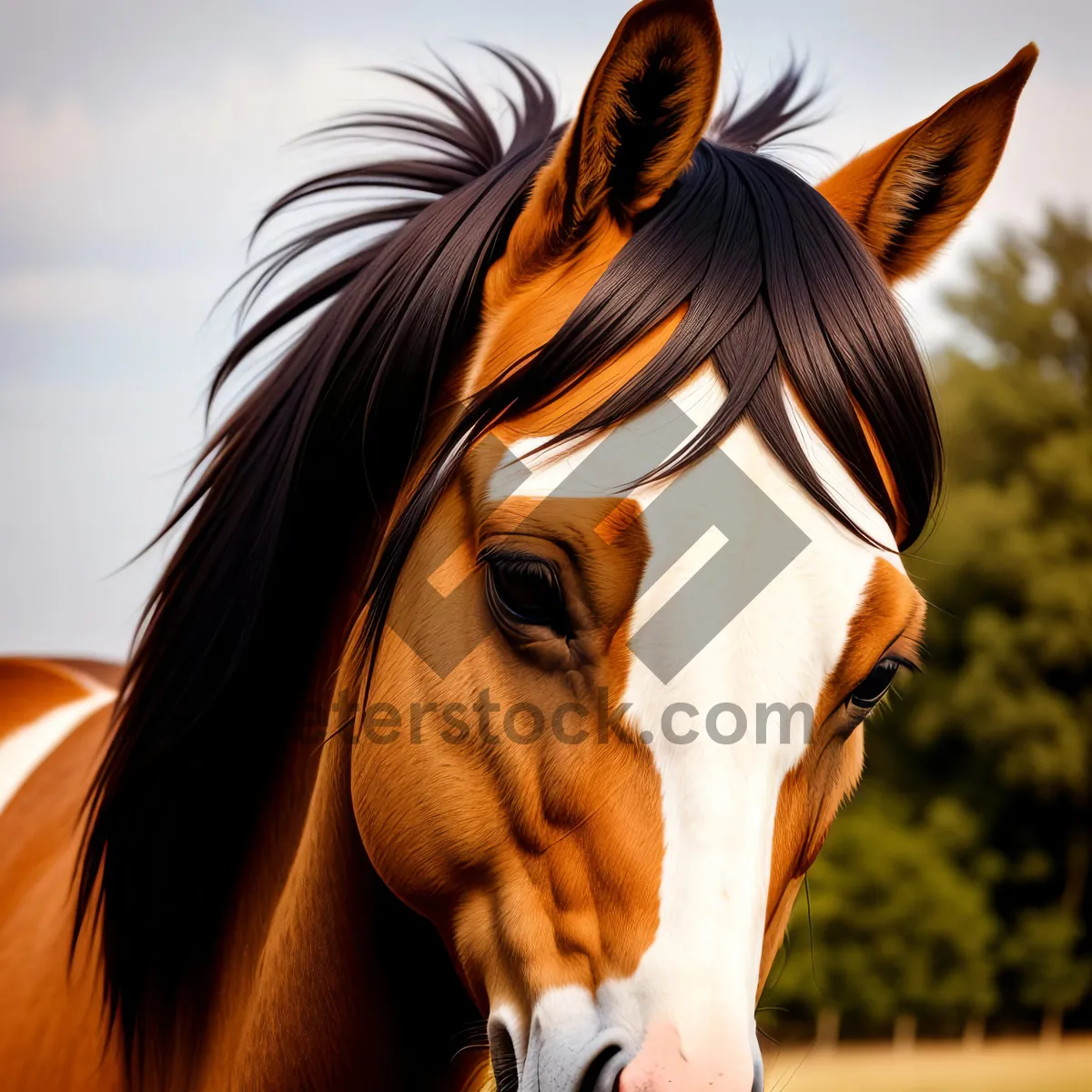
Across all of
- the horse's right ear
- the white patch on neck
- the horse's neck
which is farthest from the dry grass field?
the horse's right ear

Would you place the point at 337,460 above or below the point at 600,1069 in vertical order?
above

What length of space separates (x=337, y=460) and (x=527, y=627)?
1.70 ft

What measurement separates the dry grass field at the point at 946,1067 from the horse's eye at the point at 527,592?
1158 centimetres

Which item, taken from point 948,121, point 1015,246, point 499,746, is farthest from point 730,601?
point 1015,246

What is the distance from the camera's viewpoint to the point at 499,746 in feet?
4.52

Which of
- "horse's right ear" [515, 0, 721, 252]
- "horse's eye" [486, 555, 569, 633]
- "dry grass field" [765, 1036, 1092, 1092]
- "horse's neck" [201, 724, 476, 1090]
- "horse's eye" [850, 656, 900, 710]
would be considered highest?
"horse's right ear" [515, 0, 721, 252]

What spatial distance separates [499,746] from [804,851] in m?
0.50

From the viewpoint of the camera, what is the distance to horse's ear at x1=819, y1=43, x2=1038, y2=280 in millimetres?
1721

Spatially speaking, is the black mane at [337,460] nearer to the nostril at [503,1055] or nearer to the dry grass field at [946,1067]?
the nostril at [503,1055]

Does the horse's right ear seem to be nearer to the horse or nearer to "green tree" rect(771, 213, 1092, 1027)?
the horse

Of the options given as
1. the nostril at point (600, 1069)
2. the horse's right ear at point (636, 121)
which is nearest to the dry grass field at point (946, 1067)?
the nostril at point (600, 1069)

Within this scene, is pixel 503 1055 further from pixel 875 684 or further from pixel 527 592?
pixel 875 684

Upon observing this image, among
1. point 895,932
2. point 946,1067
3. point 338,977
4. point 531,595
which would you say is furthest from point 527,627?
point 895,932

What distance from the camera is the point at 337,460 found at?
5.62 ft
